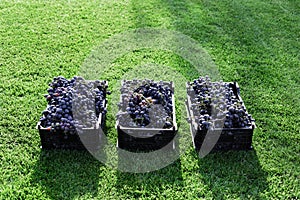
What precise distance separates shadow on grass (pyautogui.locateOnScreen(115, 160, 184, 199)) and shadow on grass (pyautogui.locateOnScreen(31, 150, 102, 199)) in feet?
0.60

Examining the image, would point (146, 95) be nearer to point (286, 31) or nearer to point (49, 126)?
point (49, 126)

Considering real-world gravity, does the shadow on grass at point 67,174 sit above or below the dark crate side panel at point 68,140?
below

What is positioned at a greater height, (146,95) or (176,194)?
(146,95)

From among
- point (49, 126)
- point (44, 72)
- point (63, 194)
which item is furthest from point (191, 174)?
point (44, 72)

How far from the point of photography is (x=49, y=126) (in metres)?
2.68

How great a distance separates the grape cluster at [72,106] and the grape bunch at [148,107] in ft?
0.73

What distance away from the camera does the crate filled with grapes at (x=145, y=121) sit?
269 cm

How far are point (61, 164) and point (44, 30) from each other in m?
2.29

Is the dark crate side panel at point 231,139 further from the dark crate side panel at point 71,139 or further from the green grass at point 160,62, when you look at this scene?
the dark crate side panel at point 71,139

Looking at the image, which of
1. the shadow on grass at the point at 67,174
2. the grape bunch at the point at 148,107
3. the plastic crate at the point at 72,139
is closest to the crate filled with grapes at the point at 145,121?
the grape bunch at the point at 148,107

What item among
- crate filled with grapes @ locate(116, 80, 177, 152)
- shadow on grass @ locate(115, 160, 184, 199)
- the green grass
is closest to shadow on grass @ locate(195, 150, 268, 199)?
the green grass

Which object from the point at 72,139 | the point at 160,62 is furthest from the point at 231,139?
the point at 160,62

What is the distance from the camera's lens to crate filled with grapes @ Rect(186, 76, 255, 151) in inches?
107

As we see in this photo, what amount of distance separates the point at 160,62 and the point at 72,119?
4.93ft
